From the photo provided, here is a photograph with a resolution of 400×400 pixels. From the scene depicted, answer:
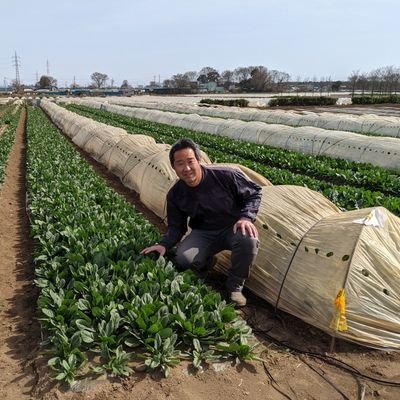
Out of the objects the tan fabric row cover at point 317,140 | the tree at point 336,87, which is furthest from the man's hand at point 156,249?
the tree at point 336,87

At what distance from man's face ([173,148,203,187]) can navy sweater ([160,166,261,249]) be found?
0.17m

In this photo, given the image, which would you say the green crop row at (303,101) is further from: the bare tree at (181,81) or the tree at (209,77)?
the tree at (209,77)

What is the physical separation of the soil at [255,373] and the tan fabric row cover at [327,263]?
18cm

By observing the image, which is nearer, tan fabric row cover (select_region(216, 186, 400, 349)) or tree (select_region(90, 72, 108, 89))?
tan fabric row cover (select_region(216, 186, 400, 349))

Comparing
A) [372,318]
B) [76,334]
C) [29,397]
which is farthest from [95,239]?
[372,318]

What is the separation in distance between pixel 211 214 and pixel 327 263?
4.71 feet

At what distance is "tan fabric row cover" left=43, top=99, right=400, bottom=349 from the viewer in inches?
152

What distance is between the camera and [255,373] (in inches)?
139

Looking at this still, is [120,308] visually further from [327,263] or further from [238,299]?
[327,263]

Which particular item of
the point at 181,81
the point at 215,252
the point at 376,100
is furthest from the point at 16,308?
the point at 181,81

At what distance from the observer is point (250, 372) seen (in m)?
3.54

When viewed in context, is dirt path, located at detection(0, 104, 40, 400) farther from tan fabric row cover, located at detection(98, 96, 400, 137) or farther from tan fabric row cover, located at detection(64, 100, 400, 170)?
tan fabric row cover, located at detection(98, 96, 400, 137)

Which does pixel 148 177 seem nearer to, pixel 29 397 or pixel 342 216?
pixel 342 216

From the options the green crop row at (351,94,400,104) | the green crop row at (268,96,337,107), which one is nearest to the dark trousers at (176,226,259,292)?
the green crop row at (268,96,337,107)
